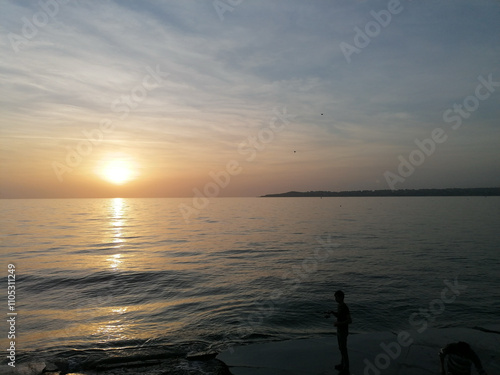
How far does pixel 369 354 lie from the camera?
11.4 metres

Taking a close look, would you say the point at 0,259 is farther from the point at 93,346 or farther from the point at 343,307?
the point at 343,307

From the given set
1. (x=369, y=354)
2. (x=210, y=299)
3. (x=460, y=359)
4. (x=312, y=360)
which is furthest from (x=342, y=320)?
(x=210, y=299)

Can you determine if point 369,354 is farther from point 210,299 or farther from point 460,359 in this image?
point 210,299

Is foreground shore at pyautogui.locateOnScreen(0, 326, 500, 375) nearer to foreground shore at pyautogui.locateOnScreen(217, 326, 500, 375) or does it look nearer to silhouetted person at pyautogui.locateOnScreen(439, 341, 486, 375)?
foreground shore at pyautogui.locateOnScreen(217, 326, 500, 375)

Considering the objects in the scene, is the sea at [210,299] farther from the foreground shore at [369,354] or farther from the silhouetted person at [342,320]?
the silhouetted person at [342,320]

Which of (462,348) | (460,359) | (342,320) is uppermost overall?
(462,348)

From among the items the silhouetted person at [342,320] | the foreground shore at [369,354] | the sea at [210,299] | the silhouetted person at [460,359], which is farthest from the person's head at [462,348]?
the sea at [210,299]

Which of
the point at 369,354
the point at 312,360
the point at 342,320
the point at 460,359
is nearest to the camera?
the point at 460,359

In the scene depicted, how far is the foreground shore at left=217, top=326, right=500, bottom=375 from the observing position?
33.6ft

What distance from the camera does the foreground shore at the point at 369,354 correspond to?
10250 mm

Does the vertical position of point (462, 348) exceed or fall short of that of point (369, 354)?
it exceeds it

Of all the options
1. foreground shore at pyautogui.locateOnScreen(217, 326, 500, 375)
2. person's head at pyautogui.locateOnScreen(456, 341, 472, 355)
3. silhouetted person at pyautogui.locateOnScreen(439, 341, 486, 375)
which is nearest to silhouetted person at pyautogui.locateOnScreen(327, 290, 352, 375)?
foreground shore at pyautogui.locateOnScreen(217, 326, 500, 375)

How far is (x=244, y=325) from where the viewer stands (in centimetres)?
1573

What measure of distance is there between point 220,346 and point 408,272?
18.6m
